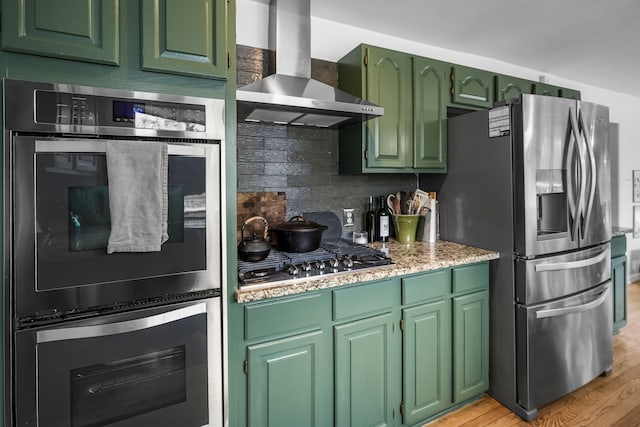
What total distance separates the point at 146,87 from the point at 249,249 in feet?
2.64

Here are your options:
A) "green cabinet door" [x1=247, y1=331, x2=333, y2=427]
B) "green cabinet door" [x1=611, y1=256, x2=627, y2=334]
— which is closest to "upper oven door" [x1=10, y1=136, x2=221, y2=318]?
"green cabinet door" [x1=247, y1=331, x2=333, y2=427]

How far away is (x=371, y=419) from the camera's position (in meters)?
1.67

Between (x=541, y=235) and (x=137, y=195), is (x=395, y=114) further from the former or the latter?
(x=137, y=195)

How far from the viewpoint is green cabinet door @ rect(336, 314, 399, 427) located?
1.57 metres

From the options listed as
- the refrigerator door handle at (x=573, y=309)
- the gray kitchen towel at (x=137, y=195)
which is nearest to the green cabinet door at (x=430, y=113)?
the refrigerator door handle at (x=573, y=309)

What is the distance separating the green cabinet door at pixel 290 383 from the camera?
1394 millimetres

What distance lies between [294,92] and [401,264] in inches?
41.3

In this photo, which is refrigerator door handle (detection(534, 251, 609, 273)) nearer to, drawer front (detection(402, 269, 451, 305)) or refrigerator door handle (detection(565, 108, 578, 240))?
refrigerator door handle (detection(565, 108, 578, 240))

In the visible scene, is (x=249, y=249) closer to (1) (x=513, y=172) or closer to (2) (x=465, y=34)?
(1) (x=513, y=172)

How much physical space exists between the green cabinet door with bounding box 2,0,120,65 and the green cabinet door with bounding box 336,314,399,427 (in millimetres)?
1444

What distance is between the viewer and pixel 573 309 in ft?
6.60

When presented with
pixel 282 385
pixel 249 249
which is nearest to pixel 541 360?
pixel 282 385

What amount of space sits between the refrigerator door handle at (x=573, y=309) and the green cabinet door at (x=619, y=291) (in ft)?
2.69

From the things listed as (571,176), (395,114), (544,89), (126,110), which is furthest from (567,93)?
(126,110)
